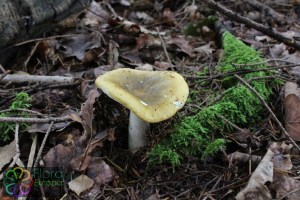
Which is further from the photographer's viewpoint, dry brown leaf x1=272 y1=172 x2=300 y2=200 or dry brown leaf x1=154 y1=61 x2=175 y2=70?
dry brown leaf x1=154 y1=61 x2=175 y2=70

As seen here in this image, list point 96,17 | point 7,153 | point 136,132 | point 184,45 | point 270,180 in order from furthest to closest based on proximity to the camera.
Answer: point 96,17 → point 184,45 → point 136,132 → point 7,153 → point 270,180

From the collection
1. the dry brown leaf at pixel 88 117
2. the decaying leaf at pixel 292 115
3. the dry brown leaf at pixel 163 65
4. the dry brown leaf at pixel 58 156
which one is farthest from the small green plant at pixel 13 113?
the decaying leaf at pixel 292 115

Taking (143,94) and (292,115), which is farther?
(292,115)

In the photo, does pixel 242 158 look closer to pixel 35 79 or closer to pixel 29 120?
pixel 29 120

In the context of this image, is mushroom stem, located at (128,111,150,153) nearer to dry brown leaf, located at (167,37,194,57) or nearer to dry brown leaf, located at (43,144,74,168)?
dry brown leaf, located at (43,144,74,168)

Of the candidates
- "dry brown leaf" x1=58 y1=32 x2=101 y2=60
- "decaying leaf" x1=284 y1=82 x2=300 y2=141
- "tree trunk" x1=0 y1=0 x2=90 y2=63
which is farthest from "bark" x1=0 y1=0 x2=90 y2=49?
"decaying leaf" x1=284 y1=82 x2=300 y2=141

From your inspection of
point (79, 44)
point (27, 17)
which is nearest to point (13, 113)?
point (27, 17)

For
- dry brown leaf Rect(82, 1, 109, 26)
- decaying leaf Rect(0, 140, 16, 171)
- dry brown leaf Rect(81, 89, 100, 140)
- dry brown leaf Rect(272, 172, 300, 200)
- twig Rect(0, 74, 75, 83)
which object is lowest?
dry brown leaf Rect(82, 1, 109, 26)

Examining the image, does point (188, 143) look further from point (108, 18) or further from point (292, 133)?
point (108, 18)
